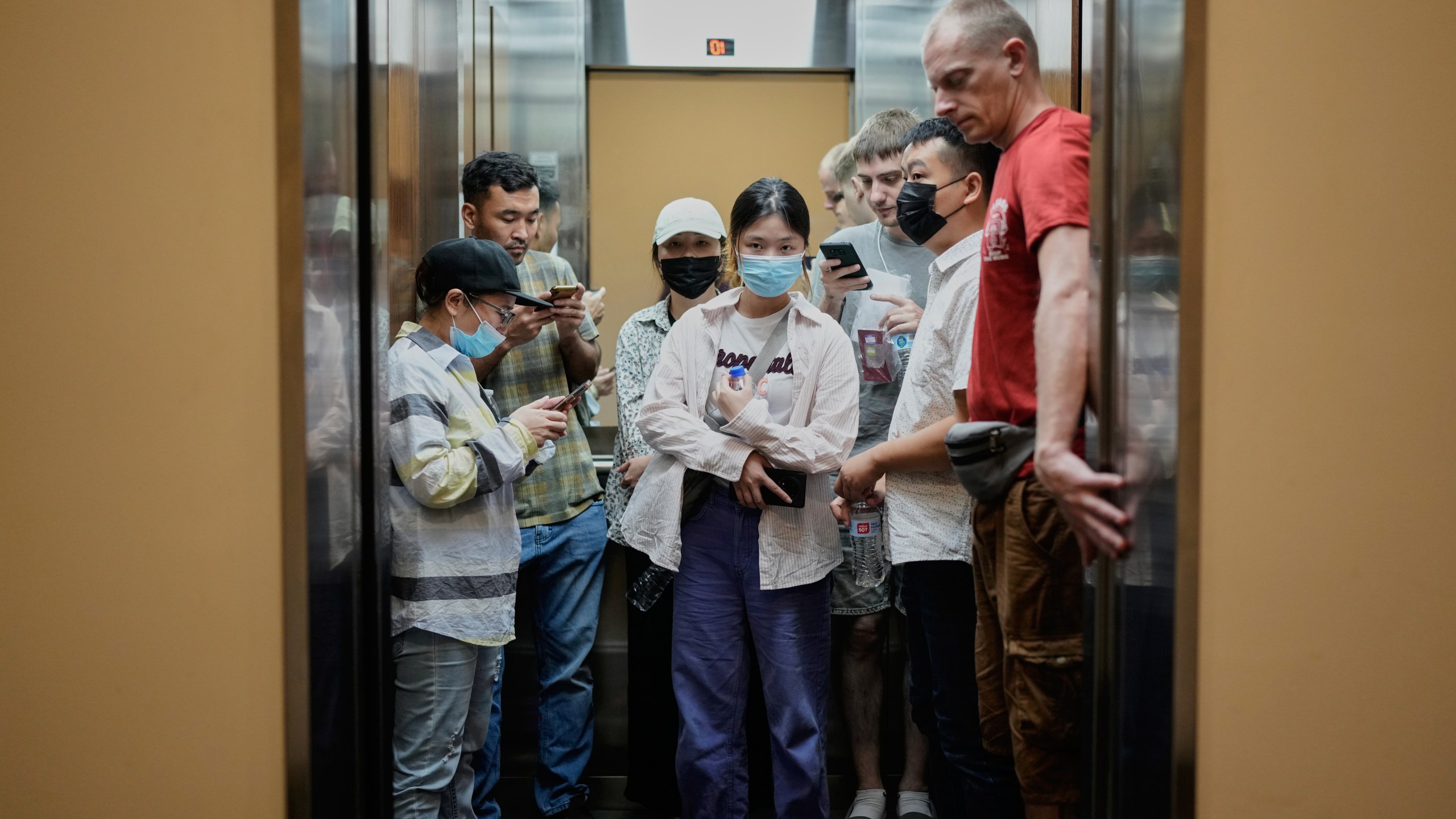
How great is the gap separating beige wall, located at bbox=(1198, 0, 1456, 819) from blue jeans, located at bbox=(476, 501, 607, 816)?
6.03 feet

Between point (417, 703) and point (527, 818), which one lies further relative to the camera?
point (527, 818)

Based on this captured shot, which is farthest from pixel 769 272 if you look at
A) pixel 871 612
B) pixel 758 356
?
pixel 871 612

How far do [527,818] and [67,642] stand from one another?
1.64m

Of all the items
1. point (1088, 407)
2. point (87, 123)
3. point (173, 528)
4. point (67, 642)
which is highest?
point (87, 123)

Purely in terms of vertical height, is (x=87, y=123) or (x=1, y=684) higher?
(x=87, y=123)

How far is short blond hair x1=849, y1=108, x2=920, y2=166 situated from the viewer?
122 inches

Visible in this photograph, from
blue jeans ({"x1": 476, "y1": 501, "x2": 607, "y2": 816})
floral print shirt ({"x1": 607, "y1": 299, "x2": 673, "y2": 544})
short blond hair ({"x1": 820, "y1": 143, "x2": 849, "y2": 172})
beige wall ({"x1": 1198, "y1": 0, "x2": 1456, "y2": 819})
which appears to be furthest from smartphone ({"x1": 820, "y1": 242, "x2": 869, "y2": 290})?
beige wall ({"x1": 1198, "y1": 0, "x2": 1456, "y2": 819})

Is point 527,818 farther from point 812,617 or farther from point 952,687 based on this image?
point 952,687

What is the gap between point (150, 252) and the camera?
162 cm

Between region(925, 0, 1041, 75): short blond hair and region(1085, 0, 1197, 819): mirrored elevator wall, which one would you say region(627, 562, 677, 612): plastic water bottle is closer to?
region(1085, 0, 1197, 819): mirrored elevator wall

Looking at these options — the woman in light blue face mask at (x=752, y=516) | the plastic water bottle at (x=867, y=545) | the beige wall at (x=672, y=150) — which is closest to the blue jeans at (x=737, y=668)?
the woman in light blue face mask at (x=752, y=516)

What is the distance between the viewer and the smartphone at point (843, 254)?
2.89 meters

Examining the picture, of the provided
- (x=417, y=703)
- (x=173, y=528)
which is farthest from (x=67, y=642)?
(x=417, y=703)

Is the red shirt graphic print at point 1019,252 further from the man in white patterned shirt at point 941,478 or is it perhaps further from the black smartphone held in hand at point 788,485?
the black smartphone held in hand at point 788,485
